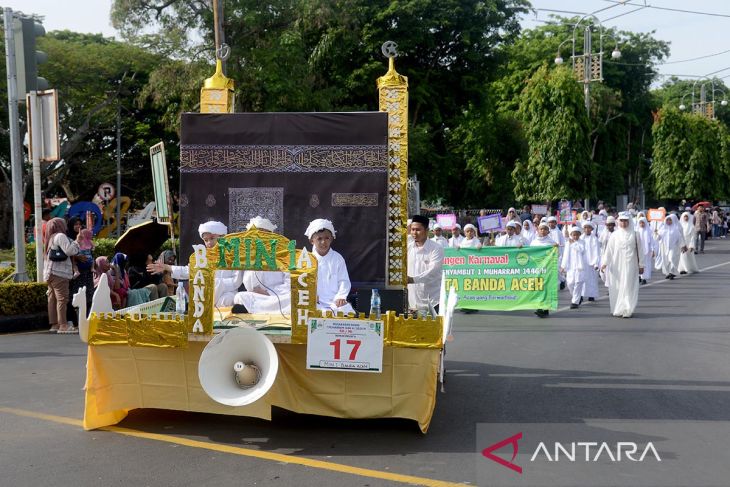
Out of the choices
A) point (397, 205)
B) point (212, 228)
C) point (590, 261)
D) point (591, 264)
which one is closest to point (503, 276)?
point (591, 264)

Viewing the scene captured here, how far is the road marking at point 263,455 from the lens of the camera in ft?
18.6

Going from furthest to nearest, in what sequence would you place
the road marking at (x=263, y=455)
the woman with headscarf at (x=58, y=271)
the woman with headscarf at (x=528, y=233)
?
the woman with headscarf at (x=528, y=233), the woman with headscarf at (x=58, y=271), the road marking at (x=263, y=455)

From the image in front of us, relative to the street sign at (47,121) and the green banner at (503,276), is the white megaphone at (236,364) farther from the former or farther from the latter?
the green banner at (503,276)

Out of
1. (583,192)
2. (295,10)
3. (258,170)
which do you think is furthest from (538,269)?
(583,192)

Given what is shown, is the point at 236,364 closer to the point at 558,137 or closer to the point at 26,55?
the point at 26,55

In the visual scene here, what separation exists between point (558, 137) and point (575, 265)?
59.4 ft

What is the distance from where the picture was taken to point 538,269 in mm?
15172

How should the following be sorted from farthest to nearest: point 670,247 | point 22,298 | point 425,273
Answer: point 670,247 < point 22,298 < point 425,273

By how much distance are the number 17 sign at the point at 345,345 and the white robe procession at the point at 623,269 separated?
943 cm

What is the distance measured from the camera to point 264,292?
26.9 ft

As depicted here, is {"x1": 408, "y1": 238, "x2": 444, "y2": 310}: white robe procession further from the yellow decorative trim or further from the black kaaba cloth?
the black kaaba cloth

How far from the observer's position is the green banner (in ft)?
49.6

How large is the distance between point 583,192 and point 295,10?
51.8 feet

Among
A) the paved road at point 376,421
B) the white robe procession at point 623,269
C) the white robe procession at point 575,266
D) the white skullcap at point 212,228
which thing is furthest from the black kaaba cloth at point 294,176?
the white robe procession at point 575,266
